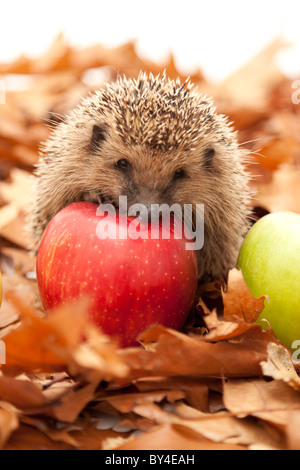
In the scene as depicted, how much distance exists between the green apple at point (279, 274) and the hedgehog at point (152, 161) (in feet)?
1.06

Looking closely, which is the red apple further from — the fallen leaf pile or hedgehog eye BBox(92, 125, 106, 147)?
hedgehog eye BBox(92, 125, 106, 147)

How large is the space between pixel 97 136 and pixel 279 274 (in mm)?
794

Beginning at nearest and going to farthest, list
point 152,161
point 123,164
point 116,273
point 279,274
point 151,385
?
1. point 151,385
2. point 116,273
3. point 279,274
4. point 152,161
5. point 123,164

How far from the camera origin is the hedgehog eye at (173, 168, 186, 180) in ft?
6.21

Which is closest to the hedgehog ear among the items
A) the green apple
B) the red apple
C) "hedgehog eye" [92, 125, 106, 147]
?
→ "hedgehog eye" [92, 125, 106, 147]

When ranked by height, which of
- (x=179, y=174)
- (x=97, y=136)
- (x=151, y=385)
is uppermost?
(x=97, y=136)

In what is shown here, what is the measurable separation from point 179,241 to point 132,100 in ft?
1.70

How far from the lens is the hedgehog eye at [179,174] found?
1.89 metres

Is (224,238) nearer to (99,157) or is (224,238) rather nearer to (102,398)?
(99,157)

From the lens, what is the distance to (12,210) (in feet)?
8.93

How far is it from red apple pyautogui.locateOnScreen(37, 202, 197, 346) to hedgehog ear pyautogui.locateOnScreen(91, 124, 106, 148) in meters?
0.41

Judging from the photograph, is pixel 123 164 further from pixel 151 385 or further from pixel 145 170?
pixel 151 385

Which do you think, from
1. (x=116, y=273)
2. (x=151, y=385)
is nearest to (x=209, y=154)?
(x=116, y=273)

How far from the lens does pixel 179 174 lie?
75.3 inches
